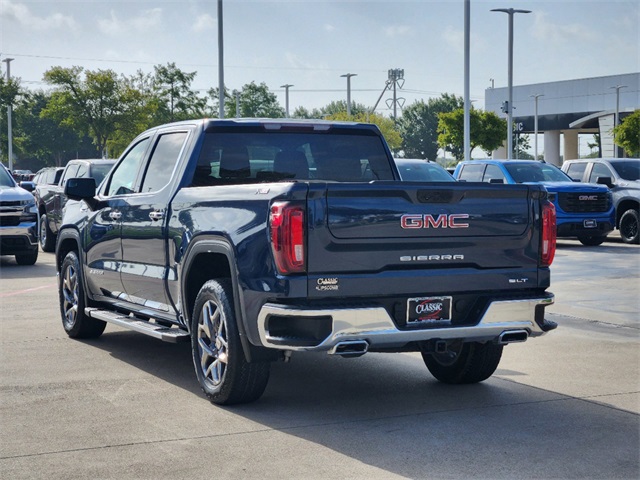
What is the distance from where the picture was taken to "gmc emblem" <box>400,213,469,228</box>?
639 centimetres

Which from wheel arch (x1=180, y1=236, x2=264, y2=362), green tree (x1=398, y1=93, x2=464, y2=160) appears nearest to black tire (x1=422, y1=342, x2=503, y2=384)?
wheel arch (x1=180, y1=236, x2=264, y2=362)

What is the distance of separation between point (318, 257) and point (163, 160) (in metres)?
2.73

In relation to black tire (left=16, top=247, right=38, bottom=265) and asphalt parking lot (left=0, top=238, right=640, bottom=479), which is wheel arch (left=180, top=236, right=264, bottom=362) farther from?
black tire (left=16, top=247, right=38, bottom=265)

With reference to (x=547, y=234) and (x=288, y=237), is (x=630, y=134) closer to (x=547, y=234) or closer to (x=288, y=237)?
(x=547, y=234)

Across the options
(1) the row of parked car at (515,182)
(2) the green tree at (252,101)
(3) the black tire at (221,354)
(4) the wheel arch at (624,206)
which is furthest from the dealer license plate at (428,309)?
(2) the green tree at (252,101)

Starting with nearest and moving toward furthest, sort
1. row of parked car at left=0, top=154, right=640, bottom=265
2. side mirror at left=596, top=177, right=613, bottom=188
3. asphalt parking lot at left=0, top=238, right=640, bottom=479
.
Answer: asphalt parking lot at left=0, top=238, right=640, bottom=479
row of parked car at left=0, top=154, right=640, bottom=265
side mirror at left=596, top=177, right=613, bottom=188

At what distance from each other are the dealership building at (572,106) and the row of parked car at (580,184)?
42800 mm

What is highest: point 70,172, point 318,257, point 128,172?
point 128,172

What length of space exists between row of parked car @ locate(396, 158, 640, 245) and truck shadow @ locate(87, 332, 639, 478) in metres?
12.7

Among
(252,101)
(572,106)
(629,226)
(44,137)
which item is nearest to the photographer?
(629,226)

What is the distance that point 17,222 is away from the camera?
18109mm

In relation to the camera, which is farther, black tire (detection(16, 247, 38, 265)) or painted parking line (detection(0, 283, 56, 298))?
black tire (detection(16, 247, 38, 265))

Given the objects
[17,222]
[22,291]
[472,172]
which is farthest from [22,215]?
[472,172]

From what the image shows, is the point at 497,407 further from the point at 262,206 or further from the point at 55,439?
the point at 55,439
